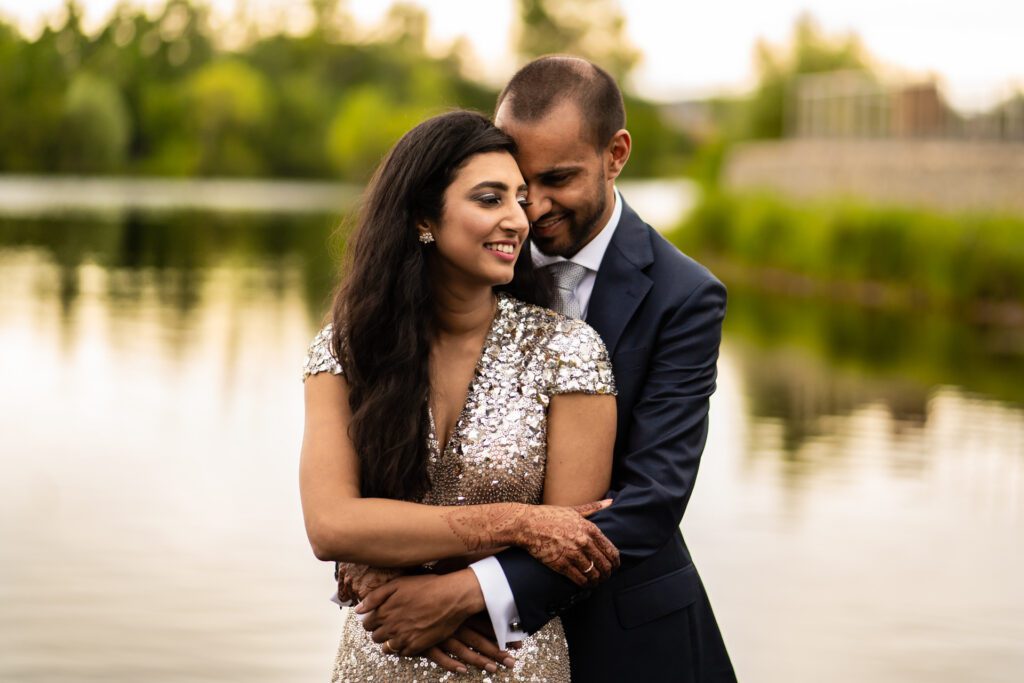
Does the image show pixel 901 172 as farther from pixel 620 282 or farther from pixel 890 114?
pixel 620 282

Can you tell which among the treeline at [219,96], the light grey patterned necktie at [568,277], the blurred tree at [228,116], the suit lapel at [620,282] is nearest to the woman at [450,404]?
the suit lapel at [620,282]

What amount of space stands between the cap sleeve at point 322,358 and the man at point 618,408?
392mm

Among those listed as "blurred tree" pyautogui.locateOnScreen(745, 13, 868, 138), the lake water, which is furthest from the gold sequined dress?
"blurred tree" pyautogui.locateOnScreen(745, 13, 868, 138)

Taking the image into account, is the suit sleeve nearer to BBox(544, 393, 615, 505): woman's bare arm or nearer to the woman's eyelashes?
BBox(544, 393, 615, 505): woman's bare arm

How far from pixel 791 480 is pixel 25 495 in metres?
4.87

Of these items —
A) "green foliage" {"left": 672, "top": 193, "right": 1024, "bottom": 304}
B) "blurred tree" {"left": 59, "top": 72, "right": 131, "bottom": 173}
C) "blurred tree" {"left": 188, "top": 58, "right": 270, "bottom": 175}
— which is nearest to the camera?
"green foliage" {"left": 672, "top": 193, "right": 1024, "bottom": 304}

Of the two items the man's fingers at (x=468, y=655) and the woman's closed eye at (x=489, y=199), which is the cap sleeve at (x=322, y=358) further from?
the man's fingers at (x=468, y=655)

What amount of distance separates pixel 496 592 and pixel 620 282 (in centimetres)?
69

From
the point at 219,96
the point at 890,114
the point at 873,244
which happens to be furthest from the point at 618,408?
the point at 219,96

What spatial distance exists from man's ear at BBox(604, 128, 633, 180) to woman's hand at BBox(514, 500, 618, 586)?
79 cm

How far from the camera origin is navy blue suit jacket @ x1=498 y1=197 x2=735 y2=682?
2.94m

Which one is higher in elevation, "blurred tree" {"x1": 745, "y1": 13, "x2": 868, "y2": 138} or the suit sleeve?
"blurred tree" {"x1": 745, "y1": 13, "x2": 868, "y2": 138}

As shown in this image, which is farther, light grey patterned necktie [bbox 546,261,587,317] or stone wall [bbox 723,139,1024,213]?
stone wall [bbox 723,139,1024,213]

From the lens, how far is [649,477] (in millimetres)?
2951
